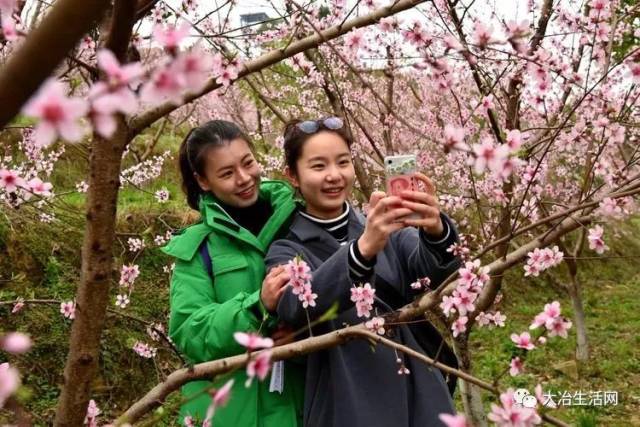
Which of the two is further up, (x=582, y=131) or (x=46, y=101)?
(x=582, y=131)

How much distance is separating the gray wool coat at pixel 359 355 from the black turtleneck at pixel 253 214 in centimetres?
18

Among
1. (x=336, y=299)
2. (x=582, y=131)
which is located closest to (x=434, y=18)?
(x=582, y=131)

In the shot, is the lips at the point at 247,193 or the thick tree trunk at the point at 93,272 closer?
the thick tree trunk at the point at 93,272

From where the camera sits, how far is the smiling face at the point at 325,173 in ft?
5.81

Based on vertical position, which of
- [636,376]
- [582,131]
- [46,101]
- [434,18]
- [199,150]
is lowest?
[636,376]

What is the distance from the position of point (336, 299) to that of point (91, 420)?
1.06 m

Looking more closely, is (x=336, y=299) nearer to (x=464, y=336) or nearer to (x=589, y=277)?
(x=464, y=336)

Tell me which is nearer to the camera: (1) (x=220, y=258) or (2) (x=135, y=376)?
(1) (x=220, y=258)

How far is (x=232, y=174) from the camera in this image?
1871mm

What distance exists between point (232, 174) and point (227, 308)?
1.70 ft

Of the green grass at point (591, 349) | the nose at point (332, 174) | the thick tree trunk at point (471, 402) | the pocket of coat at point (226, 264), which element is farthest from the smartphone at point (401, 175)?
the green grass at point (591, 349)

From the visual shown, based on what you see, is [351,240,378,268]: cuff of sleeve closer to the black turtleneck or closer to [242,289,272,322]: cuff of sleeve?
[242,289,272,322]: cuff of sleeve

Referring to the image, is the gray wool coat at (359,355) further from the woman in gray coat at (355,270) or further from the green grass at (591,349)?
the green grass at (591,349)

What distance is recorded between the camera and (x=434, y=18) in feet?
15.4
